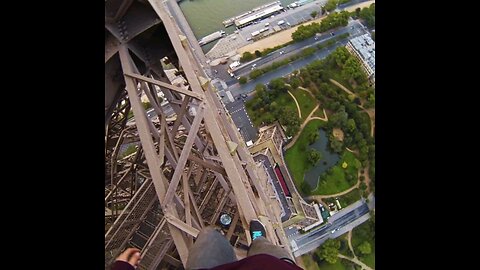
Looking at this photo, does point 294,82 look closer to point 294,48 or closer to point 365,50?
point 294,48

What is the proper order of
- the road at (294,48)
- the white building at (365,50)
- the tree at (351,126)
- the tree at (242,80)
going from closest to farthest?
the tree at (351,126) < the tree at (242,80) < the white building at (365,50) < the road at (294,48)

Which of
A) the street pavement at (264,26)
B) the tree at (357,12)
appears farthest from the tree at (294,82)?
the tree at (357,12)

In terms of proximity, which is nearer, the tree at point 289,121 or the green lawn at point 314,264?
the green lawn at point 314,264

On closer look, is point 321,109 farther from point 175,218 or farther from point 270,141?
point 175,218

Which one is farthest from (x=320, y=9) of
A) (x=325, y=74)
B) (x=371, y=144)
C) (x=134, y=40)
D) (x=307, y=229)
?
(x=134, y=40)

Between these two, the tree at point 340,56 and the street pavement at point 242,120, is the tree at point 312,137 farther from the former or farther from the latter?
the tree at point 340,56

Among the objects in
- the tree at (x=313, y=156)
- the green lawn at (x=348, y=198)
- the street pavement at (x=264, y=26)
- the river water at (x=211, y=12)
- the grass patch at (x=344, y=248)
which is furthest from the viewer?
the river water at (x=211, y=12)

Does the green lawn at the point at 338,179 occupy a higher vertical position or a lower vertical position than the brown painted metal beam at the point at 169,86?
lower
